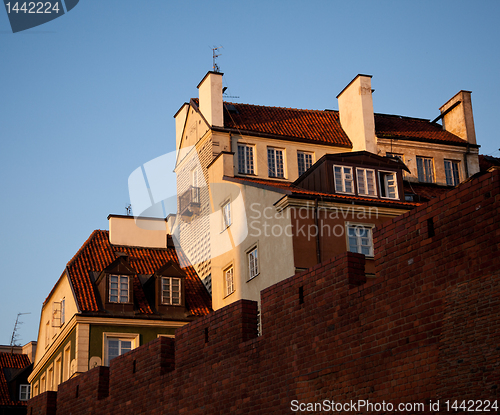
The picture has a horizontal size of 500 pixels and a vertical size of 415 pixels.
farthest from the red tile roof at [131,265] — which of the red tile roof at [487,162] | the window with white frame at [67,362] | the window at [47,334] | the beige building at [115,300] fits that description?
the red tile roof at [487,162]

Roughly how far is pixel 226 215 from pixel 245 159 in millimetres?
4974

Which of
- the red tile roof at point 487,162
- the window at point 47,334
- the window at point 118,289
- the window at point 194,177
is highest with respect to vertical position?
the red tile roof at point 487,162

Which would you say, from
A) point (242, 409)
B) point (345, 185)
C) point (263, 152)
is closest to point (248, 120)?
point (263, 152)

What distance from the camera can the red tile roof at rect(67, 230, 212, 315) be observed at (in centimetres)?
3212

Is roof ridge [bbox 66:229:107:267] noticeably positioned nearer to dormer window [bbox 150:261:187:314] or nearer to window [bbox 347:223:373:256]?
dormer window [bbox 150:261:187:314]

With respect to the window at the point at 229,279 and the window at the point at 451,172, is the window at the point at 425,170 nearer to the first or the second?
the window at the point at 451,172

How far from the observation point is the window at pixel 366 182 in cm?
3000

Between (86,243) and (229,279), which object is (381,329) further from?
(86,243)

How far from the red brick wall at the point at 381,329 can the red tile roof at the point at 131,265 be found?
59.9ft

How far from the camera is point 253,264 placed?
95.6 ft

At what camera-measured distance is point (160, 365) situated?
50.2ft

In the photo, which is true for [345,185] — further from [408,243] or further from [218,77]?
[408,243]

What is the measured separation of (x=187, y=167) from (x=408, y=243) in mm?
29647

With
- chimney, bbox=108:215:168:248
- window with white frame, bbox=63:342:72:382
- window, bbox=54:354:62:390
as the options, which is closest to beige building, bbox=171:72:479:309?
chimney, bbox=108:215:168:248
